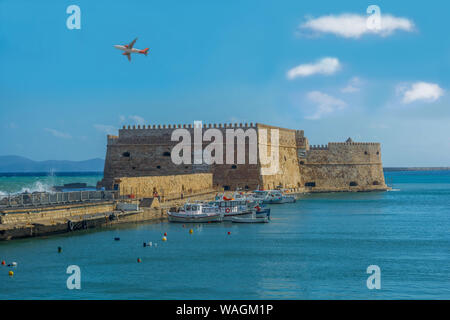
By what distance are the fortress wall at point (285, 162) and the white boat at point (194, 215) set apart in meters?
18.6

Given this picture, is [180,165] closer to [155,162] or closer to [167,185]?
[155,162]

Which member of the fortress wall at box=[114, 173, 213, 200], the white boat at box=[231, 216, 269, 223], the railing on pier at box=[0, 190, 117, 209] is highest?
the fortress wall at box=[114, 173, 213, 200]

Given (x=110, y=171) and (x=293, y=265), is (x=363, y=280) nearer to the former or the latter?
(x=293, y=265)

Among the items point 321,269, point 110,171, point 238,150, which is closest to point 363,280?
point 321,269

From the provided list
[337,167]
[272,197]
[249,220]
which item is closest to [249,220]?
[249,220]

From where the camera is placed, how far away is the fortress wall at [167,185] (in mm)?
36594

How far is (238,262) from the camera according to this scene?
21.6 meters

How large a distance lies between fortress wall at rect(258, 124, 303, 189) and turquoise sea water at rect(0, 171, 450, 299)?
21745mm

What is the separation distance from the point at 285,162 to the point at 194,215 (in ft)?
93.2

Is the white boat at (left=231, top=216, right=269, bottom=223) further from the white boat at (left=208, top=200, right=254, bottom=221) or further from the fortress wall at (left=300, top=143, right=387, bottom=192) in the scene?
the fortress wall at (left=300, top=143, right=387, bottom=192)

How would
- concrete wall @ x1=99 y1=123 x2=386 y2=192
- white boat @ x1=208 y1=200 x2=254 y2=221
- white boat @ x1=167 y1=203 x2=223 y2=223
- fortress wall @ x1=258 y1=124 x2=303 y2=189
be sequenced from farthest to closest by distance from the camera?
fortress wall @ x1=258 y1=124 x2=303 y2=189 < concrete wall @ x1=99 y1=123 x2=386 y2=192 < white boat @ x1=208 y1=200 x2=254 y2=221 < white boat @ x1=167 y1=203 x2=223 y2=223

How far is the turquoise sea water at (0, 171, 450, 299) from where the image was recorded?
17.1 metres

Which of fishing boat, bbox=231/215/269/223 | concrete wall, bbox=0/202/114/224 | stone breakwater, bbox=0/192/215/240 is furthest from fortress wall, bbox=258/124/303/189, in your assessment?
concrete wall, bbox=0/202/114/224

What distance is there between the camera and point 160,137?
54.2m
